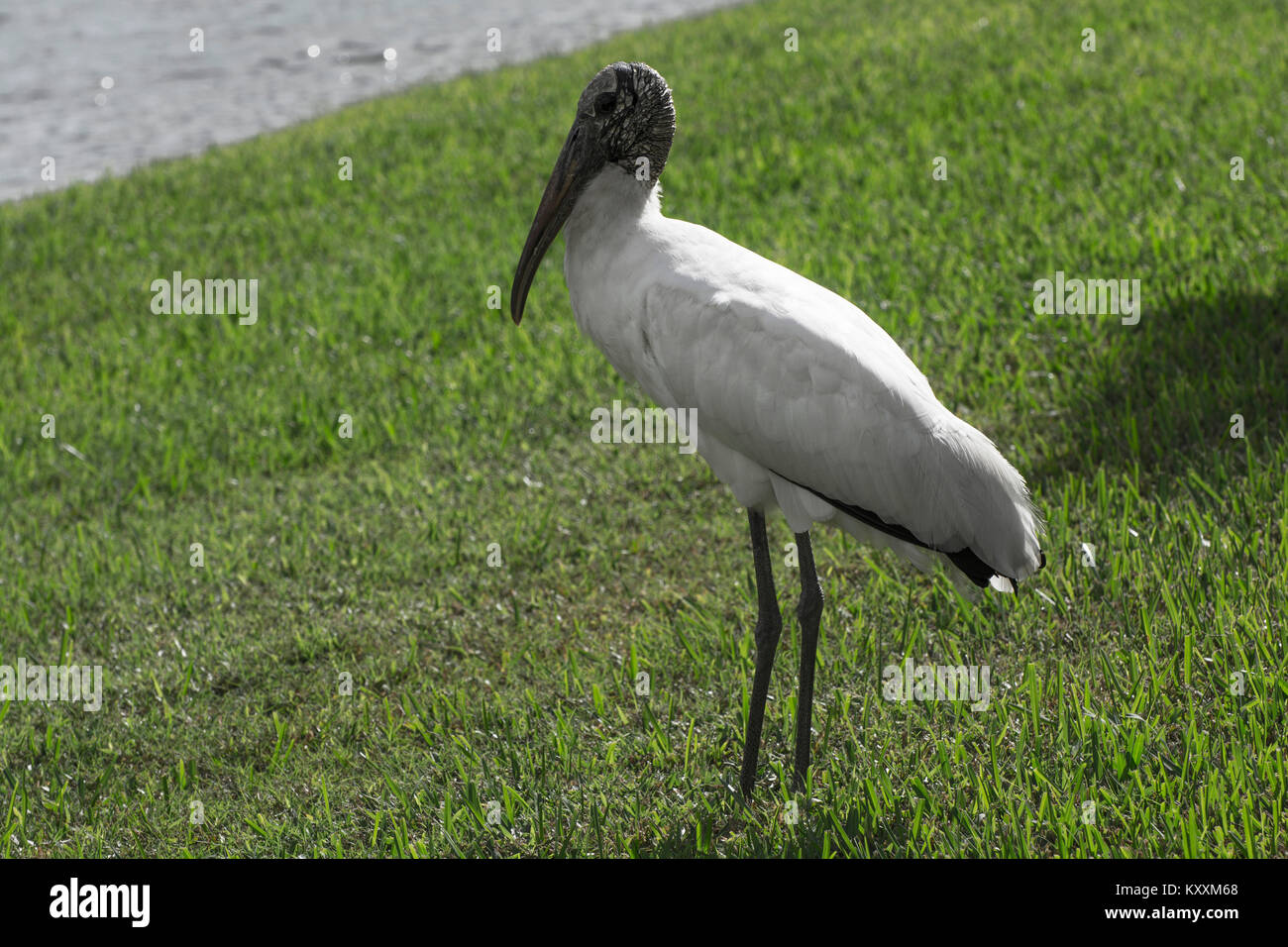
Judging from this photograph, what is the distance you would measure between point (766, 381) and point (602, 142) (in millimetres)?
962

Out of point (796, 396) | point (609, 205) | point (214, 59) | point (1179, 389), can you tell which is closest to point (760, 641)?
point (796, 396)

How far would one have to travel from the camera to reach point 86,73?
57.9 feet

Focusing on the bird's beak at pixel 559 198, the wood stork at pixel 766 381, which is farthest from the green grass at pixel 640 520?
the bird's beak at pixel 559 198

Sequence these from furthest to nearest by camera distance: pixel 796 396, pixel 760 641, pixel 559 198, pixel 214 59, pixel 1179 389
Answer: pixel 214 59
pixel 1179 389
pixel 760 641
pixel 559 198
pixel 796 396

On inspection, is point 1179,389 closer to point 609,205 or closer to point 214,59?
point 609,205

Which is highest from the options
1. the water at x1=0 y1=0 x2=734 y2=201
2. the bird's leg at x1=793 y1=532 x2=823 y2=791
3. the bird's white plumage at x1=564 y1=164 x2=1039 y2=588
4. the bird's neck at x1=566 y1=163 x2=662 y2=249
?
the water at x1=0 y1=0 x2=734 y2=201

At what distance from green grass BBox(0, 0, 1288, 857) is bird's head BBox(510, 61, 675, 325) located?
5.33 feet

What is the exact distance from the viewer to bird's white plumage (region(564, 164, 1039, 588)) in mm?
3686

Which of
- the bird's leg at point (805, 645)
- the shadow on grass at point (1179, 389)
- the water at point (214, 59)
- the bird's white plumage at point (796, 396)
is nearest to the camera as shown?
the bird's white plumage at point (796, 396)

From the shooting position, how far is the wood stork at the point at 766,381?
145 inches

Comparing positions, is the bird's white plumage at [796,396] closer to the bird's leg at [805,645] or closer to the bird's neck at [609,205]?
the bird's neck at [609,205]

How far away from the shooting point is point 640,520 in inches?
228

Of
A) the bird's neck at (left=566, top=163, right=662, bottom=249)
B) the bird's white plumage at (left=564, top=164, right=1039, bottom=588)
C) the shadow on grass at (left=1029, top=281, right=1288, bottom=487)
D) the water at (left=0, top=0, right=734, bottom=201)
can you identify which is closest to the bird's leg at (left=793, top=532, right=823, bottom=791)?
the bird's white plumage at (left=564, top=164, right=1039, bottom=588)

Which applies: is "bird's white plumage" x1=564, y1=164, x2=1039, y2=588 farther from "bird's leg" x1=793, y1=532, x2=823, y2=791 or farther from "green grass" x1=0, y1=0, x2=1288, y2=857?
"green grass" x1=0, y1=0, x2=1288, y2=857
